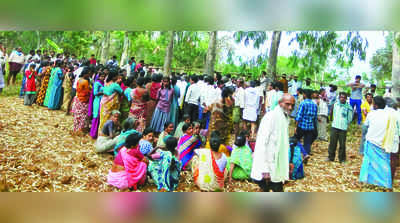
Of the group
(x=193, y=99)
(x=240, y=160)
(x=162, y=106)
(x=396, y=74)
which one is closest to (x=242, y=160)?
(x=240, y=160)

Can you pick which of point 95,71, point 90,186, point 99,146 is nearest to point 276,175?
point 90,186

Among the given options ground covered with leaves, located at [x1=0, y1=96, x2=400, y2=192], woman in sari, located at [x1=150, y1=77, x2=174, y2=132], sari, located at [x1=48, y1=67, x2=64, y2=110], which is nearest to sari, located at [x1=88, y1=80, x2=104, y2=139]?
ground covered with leaves, located at [x1=0, y1=96, x2=400, y2=192]

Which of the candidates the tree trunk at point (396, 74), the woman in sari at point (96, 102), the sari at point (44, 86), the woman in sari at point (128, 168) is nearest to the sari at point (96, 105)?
the woman in sari at point (96, 102)

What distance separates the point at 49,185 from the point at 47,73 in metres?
5.01

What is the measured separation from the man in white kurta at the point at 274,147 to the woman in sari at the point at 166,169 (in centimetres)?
144

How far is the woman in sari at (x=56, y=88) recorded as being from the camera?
7605 millimetres

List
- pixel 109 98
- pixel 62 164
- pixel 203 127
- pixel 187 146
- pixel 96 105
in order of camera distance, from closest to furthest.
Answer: pixel 62 164, pixel 187 146, pixel 109 98, pixel 96 105, pixel 203 127

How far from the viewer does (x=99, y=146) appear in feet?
16.1

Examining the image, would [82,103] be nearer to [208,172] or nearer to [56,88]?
[56,88]

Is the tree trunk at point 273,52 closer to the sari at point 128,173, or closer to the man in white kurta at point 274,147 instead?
A: the sari at point 128,173

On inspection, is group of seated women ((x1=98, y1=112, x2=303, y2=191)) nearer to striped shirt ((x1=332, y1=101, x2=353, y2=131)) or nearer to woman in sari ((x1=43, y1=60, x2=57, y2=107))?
striped shirt ((x1=332, y1=101, x2=353, y2=131))

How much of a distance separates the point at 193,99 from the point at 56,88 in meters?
3.72

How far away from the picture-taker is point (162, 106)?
5773 millimetres

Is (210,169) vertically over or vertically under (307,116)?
under
